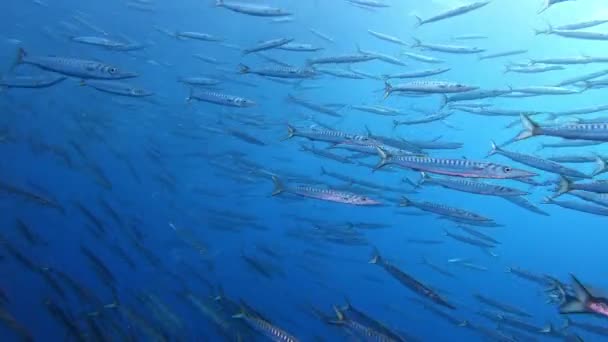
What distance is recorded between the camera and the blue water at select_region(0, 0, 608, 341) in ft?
34.4

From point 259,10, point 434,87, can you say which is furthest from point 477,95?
point 259,10

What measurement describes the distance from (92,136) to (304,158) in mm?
23063

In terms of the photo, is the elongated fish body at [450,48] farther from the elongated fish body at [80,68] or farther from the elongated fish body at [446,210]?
the elongated fish body at [80,68]

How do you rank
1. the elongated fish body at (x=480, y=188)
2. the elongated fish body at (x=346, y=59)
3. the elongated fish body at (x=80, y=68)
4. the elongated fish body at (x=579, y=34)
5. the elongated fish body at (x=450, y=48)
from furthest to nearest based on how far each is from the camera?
the elongated fish body at (x=450, y=48) < the elongated fish body at (x=579, y=34) < the elongated fish body at (x=346, y=59) < the elongated fish body at (x=80, y=68) < the elongated fish body at (x=480, y=188)

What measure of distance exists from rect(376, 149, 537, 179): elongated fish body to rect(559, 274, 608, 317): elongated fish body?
1826 millimetres

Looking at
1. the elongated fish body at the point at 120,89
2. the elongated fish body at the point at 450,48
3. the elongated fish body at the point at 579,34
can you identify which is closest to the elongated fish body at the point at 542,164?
the elongated fish body at the point at 579,34

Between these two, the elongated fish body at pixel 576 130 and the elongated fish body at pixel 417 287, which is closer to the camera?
the elongated fish body at pixel 576 130

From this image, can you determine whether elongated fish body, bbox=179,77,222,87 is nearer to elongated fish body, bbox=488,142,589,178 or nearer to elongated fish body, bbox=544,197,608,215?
elongated fish body, bbox=488,142,589,178

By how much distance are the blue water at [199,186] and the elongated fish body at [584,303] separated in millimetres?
3111

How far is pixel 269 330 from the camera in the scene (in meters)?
4.91

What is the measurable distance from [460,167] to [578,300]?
2090 millimetres

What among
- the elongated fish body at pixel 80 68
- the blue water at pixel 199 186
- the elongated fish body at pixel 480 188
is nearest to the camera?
the elongated fish body at pixel 480 188

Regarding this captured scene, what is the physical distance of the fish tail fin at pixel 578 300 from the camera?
2.82m

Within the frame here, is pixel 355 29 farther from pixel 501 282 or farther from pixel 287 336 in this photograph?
pixel 287 336
